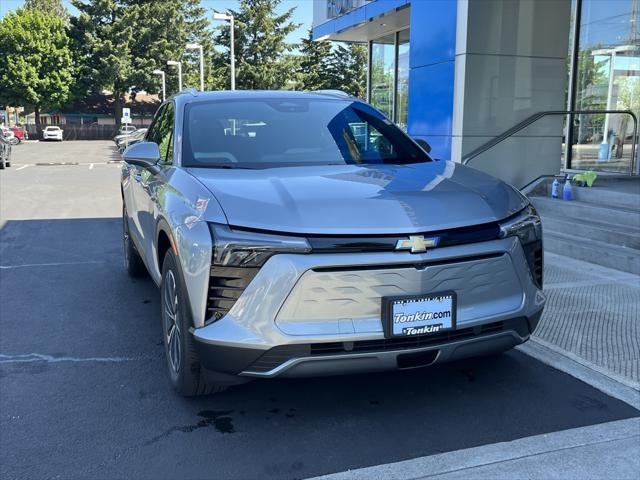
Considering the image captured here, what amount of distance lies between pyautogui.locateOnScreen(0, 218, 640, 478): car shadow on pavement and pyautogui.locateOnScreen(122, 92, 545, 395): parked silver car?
30 centimetres

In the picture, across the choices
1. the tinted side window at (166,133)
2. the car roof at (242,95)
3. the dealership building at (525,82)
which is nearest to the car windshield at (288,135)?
the car roof at (242,95)

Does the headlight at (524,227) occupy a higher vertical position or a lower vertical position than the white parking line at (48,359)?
higher

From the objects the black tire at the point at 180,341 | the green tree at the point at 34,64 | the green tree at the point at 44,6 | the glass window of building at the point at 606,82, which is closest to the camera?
the black tire at the point at 180,341

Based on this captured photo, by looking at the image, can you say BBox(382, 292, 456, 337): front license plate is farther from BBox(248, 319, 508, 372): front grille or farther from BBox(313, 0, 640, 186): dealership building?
BBox(313, 0, 640, 186): dealership building

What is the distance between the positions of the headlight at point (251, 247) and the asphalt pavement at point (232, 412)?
3.03ft

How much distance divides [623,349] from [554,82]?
739cm

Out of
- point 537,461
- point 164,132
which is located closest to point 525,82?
point 164,132

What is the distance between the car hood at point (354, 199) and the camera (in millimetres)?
2961

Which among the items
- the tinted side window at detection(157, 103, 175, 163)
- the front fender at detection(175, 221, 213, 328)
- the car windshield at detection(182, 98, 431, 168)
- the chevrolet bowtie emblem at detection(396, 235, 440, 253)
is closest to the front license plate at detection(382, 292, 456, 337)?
the chevrolet bowtie emblem at detection(396, 235, 440, 253)

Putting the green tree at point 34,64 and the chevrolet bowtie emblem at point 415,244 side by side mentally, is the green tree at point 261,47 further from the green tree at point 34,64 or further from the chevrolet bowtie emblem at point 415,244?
the chevrolet bowtie emblem at point 415,244

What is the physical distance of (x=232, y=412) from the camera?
3438mm

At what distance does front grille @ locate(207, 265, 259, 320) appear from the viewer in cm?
290

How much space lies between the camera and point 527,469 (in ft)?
9.34

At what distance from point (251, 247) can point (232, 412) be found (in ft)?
3.50
